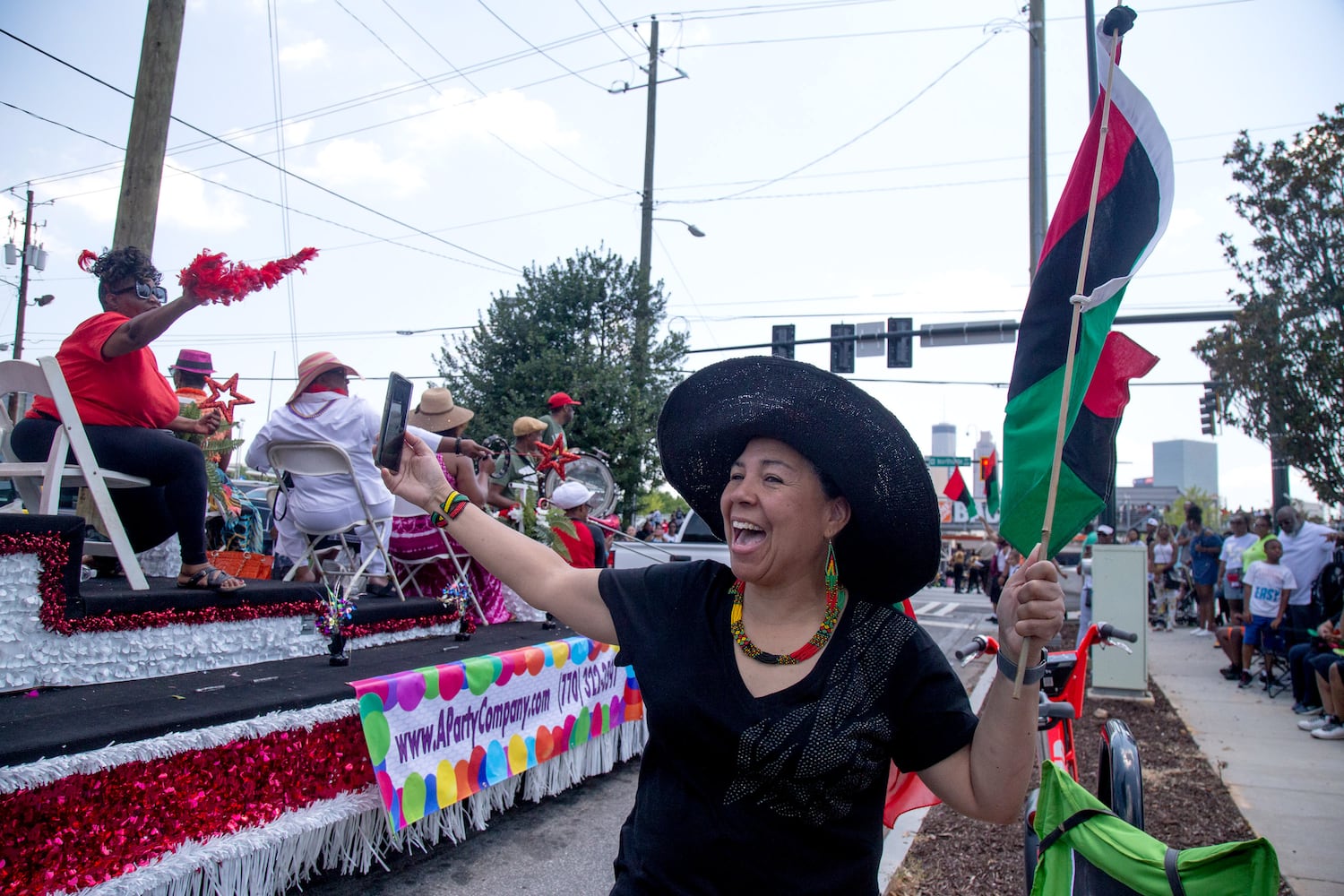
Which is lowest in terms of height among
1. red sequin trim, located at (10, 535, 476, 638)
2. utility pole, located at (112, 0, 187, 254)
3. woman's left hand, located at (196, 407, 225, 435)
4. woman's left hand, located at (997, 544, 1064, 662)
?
red sequin trim, located at (10, 535, 476, 638)

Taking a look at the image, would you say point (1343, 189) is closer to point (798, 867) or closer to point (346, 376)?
point (346, 376)

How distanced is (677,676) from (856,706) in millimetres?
363

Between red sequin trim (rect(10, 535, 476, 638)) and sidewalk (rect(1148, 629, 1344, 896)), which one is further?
sidewalk (rect(1148, 629, 1344, 896))

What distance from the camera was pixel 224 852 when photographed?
3025 mm

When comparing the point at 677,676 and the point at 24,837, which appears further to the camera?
the point at 24,837

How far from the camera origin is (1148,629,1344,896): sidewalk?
15.2 ft

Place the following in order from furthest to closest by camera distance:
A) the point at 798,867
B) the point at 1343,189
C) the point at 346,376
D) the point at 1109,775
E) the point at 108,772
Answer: the point at 1343,189 < the point at 346,376 < the point at 1109,775 < the point at 108,772 < the point at 798,867

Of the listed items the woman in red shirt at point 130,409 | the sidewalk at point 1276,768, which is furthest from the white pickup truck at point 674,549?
the woman in red shirt at point 130,409

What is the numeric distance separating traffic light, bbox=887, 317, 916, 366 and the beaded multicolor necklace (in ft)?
63.7

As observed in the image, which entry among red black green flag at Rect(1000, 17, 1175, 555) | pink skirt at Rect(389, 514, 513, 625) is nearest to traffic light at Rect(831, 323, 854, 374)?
pink skirt at Rect(389, 514, 513, 625)

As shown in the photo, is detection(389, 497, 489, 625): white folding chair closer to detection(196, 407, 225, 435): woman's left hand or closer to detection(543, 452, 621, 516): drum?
detection(196, 407, 225, 435): woman's left hand

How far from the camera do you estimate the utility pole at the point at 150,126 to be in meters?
6.20

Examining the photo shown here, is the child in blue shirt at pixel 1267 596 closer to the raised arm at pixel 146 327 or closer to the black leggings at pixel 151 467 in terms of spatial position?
the black leggings at pixel 151 467

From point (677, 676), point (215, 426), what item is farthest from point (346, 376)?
point (677, 676)
